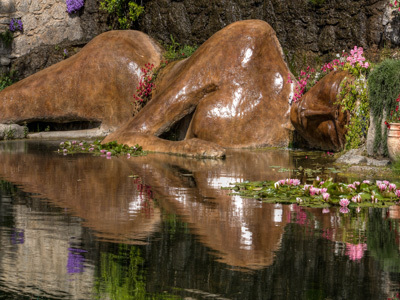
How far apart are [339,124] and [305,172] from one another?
2441mm

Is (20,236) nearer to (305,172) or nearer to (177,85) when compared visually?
(305,172)

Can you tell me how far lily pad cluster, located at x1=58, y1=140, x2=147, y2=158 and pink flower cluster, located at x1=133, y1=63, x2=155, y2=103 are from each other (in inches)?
99.3

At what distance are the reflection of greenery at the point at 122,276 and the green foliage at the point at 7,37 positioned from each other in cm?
1569

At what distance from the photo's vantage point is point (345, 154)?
33.7 feet

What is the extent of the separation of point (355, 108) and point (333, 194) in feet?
14.9

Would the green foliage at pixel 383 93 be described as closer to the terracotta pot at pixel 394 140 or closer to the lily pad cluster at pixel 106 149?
the terracotta pot at pixel 394 140

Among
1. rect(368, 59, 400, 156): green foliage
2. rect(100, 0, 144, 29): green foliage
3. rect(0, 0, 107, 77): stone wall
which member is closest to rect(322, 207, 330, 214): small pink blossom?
rect(368, 59, 400, 156): green foliage

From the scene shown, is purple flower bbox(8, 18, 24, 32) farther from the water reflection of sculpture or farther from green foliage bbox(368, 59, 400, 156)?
green foliage bbox(368, 59, 400, 156)

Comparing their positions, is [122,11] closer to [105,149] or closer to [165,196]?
[105,149]

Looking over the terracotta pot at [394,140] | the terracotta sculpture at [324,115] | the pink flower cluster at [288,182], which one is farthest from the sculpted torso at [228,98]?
the pink flower cluster at [288,182]

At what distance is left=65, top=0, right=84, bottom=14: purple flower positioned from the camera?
60.3 feet

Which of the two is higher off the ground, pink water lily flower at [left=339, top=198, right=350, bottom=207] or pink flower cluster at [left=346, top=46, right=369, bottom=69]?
pink flower cluster at [left=346, top=46, right=369, bottom=69]

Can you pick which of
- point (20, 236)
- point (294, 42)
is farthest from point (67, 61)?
point (20, 236)

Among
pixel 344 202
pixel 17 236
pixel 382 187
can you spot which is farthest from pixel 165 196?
pixel 17 236
